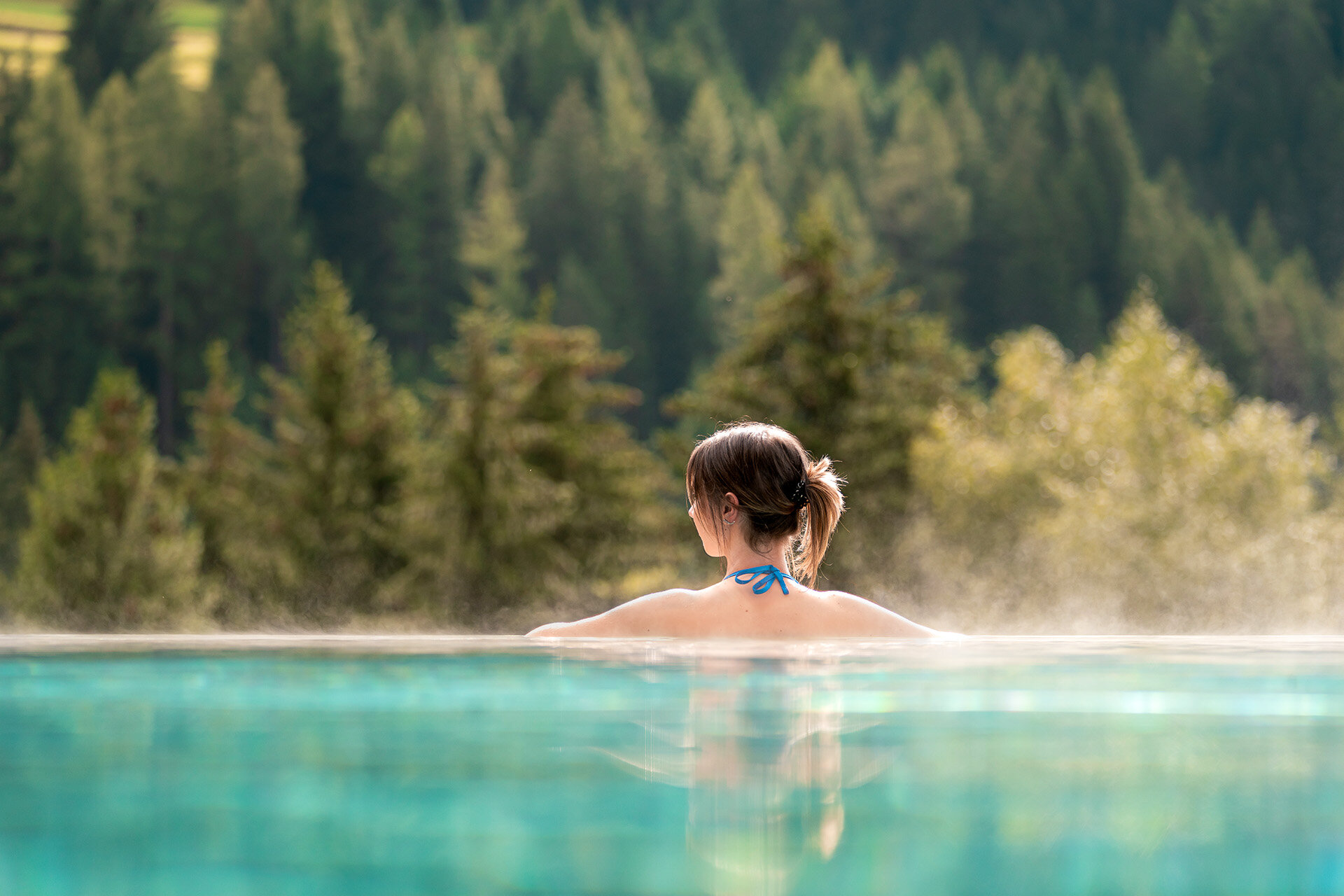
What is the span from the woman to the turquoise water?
0.33ft

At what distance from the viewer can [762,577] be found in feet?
9.76

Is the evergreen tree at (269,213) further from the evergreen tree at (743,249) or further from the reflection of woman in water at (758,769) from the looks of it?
the reflection of woman in water at (758,769)

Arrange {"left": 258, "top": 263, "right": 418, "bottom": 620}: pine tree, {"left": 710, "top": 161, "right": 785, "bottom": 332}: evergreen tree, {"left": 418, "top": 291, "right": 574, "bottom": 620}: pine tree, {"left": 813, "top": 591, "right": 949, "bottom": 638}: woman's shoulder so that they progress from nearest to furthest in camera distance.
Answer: {"left": 813, "top": 591, "right": 949, "bottom": 638}: woman's shoulder
{"left": 418, "top": 291, "right": 574, "bottom": 620}: pine tree
{"left": 258, "top": 263, "right": 418, "bottom": 620}: pine tree
{"left": 710, "top": 161, "right": 785, "bottom": 332}: evergreen tree

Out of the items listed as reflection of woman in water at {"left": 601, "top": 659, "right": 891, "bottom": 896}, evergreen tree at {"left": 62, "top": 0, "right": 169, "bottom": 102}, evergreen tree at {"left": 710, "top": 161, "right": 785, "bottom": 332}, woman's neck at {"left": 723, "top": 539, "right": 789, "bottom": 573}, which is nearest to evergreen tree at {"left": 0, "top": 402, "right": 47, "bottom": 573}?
evergreen tree at {"left": 62, "top": 0, "right": 169, "bottom": 102}

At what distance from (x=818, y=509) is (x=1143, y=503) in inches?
546

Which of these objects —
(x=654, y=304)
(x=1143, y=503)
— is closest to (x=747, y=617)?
(x=1143, y=503)

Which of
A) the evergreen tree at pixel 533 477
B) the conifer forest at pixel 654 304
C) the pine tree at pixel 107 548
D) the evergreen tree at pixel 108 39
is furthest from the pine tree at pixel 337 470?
the evergreen tree at pixel 108 39

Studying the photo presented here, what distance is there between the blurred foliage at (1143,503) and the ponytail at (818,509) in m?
13.4

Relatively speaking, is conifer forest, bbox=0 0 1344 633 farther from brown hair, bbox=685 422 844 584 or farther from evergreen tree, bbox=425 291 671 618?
brown hair, bbox=685 422 844 584

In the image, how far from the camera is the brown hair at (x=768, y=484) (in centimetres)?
282

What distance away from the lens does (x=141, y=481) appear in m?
20.4

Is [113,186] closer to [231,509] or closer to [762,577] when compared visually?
[231,509]

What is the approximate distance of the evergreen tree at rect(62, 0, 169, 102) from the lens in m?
54.4

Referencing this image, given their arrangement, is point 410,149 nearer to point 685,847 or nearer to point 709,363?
point 709,363
